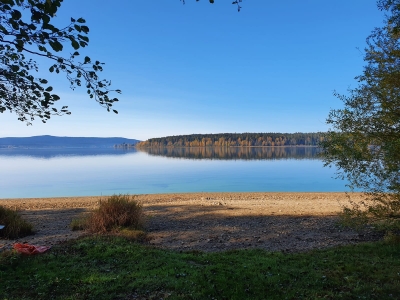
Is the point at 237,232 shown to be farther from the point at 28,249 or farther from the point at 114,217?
the point at 28,249

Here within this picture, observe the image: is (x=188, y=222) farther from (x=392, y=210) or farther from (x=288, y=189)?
(x=288, y=189)

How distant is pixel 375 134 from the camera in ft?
22.9

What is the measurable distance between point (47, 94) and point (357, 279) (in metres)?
5.19

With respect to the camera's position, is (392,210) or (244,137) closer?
(392,210)

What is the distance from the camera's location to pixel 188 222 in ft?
36.1

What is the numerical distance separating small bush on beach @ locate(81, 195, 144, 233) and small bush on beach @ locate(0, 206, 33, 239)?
4.64 ft

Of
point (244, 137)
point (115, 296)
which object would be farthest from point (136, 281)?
point (244, 137)

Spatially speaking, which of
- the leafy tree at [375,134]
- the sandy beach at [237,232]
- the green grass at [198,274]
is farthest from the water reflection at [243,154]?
the green grass at [198,274]

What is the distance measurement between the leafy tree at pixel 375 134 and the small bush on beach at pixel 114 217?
5.92 meters

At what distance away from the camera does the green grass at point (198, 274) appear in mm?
4406

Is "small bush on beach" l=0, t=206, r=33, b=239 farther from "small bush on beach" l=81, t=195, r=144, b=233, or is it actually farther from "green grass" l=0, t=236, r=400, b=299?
"green grass" l=0, t=236, r=400, b=299

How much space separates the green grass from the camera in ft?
14.5

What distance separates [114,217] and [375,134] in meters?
7.37

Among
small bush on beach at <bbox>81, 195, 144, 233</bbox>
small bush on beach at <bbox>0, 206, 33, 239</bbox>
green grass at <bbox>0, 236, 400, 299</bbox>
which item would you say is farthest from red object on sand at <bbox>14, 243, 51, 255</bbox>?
small bush on beach at <bbox>0, 206, 33, 239</bbox>
